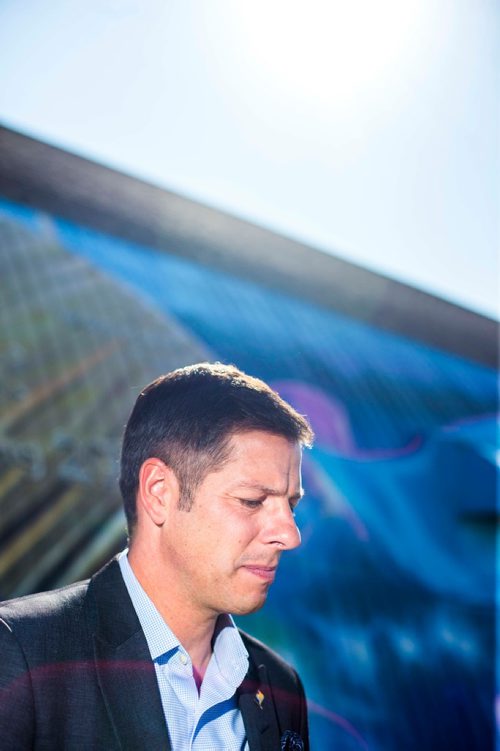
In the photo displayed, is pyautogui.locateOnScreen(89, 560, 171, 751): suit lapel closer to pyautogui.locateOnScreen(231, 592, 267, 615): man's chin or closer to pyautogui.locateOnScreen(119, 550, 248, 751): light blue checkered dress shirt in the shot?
pyautogui.locateOnScreen(119, 550, 248, 751): light blue checkered dress shirt

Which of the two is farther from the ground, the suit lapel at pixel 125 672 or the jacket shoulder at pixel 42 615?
the jacket shoulder at pixel 42 615

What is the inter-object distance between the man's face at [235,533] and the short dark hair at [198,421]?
2 centimetres

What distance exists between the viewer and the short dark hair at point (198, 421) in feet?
3.47

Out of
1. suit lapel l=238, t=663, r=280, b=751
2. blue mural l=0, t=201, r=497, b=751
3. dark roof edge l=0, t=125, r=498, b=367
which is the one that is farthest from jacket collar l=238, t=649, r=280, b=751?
dark roof edge l=0, t=125, r=498, b=367

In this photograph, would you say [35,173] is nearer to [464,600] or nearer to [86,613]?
[86,613]

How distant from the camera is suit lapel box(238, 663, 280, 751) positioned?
1086mm

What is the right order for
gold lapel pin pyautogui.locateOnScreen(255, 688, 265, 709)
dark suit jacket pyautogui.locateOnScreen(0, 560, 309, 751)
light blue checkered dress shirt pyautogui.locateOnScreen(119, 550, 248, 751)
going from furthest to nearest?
1. gold lapel pin pyautogui.locateOnScreen(255, 688, 265, 709)
2. light blue checkered dress shirt pyautogui.locateOnScreen(119, 550, 248, 751)
3. dark suit jacket pyautogui.locateOnScreen(0, 560, 309, 751)

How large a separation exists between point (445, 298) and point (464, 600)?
1.45 metres

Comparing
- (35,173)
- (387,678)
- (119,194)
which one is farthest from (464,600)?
(35,173)

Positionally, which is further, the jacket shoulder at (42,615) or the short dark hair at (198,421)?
the short dark hair at (198,421)

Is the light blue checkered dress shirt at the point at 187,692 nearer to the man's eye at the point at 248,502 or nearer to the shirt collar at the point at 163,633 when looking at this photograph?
the shirt collar at the point at 163,633

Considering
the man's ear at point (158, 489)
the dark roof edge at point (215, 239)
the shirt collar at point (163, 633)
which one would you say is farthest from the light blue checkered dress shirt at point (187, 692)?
the dark roof edge at point (215, 239)

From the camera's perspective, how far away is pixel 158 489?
1079 millimetres

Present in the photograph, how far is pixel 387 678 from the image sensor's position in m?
2.86
